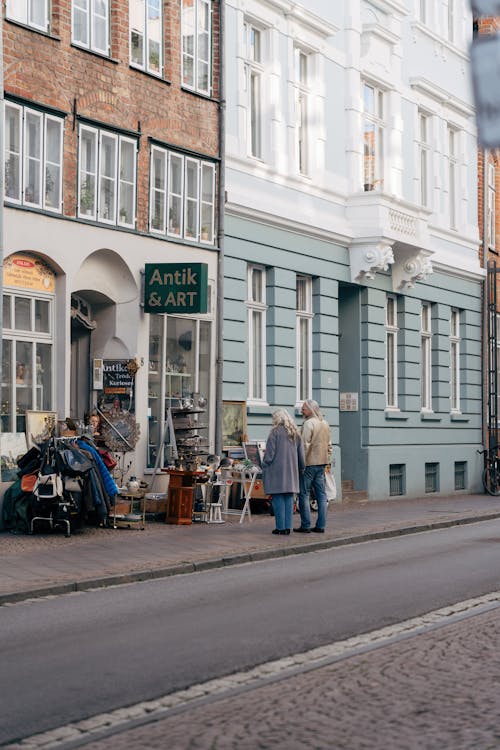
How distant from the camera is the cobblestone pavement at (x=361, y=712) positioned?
6.70 m

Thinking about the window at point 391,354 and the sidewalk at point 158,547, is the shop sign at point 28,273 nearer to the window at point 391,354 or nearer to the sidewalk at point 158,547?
the sidewalk at point 158,547

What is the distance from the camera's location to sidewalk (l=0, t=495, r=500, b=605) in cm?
1359

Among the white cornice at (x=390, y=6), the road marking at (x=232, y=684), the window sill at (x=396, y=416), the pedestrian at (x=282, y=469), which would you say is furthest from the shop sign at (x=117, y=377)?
the white cornice at (x=390, y=6)

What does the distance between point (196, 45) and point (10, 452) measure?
829cm

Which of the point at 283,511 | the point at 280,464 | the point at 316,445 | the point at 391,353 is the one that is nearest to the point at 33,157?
the point at 280,464

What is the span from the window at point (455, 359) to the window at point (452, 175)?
2.30 meters

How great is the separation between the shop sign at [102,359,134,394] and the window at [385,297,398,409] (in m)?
10.3

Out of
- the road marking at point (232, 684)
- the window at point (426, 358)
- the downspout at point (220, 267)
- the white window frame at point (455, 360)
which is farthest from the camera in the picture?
the white window frame at point (455, 360)

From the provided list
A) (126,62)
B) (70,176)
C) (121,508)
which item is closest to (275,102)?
(126,62)

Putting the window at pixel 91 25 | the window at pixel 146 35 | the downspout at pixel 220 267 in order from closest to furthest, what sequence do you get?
the window at pixel 91 25 → the window at pixel 146 35 → the downspout at pixel 220 267

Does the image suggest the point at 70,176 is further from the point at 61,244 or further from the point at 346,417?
the point at 346,417

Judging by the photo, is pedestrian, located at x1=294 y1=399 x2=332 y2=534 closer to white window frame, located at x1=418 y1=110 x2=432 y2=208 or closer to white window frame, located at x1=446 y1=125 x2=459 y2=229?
white window frame, located at x1=418 y1=110 x2=432 y2=208

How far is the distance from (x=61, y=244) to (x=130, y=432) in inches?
127

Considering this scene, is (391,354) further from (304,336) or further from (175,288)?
(175,288)
